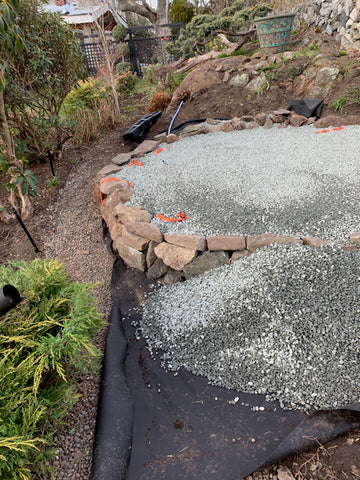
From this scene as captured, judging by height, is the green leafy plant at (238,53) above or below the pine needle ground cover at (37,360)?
above

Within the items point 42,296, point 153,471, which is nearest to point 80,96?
point 42,296

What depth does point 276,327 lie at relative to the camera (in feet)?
6.67

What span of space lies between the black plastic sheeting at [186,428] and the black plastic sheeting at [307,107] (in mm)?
4421

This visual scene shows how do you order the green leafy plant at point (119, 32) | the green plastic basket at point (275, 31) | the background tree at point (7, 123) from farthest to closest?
the green leafy plant at point (119, 32) < the green plastic basket at point (275, 31) < the background tree at point (7, 123)

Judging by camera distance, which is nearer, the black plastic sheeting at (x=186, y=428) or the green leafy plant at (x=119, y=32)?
the black plastic sheeting at (x=186, y=428)

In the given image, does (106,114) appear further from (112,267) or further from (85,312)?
(85,312)

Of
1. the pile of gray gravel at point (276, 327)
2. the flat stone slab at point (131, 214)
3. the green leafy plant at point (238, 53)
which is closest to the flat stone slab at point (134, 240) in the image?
the flat stone slab at point (131, 214)

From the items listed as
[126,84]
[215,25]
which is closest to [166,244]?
[126,84]

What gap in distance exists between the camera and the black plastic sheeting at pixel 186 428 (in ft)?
5.05

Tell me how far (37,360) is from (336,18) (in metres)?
7.42

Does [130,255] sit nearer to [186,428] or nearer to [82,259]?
[82,259]

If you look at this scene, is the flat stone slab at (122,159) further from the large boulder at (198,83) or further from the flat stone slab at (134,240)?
the large boulder at (198,83)

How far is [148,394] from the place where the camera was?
1905 millimetres

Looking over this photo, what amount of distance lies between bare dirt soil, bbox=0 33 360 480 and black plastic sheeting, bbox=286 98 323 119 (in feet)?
0.53
